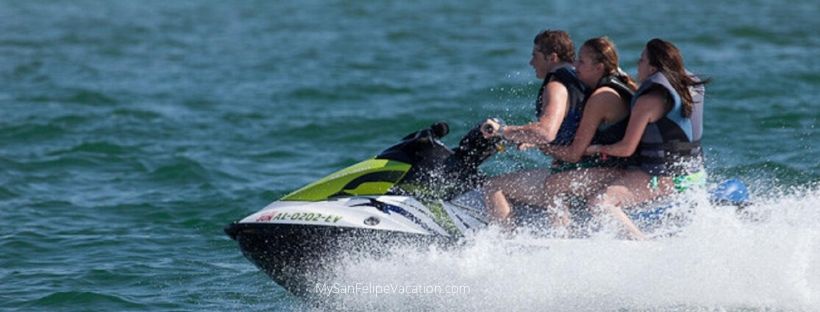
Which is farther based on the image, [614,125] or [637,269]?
[614,125]

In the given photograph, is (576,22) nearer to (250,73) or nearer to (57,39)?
(250,73)

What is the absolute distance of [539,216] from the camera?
22.0 feet

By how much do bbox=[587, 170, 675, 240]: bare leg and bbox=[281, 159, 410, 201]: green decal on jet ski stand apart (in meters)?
0.98

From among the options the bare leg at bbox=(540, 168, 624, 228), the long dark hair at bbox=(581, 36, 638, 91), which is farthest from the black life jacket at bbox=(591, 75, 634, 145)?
the bare leg at bbox=(540, 168, 624, 228)

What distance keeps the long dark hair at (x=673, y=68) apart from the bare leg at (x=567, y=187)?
0.49 metres

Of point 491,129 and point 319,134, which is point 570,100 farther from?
point 319,134

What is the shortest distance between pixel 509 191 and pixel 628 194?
591 mm

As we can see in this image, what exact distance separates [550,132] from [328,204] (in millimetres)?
1169

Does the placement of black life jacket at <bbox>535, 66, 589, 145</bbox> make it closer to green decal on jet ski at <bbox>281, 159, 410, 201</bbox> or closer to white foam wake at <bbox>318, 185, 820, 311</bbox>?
white foam wake at <bbox>318, 185, 820, 311</bbox>

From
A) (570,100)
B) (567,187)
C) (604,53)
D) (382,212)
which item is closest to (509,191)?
(567,187)

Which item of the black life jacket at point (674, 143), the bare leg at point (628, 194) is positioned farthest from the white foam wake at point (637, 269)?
the black life jacket at point (674, 143)

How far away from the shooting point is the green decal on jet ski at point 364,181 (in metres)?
6.70

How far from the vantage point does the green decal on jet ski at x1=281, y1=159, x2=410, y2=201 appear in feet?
22.0

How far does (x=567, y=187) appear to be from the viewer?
6633 millimetres
